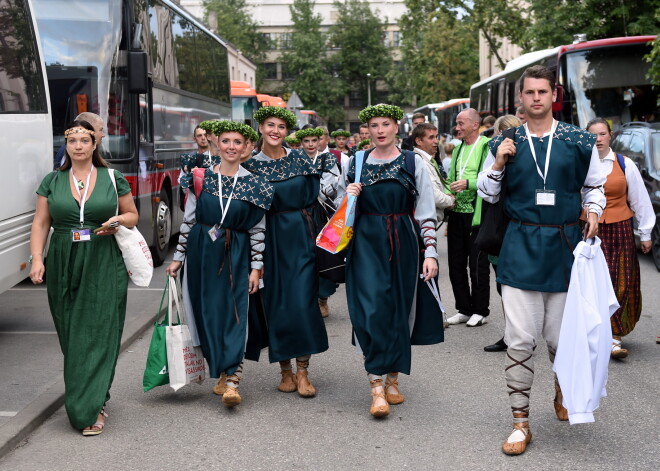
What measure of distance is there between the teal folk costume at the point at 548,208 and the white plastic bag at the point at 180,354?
219cm

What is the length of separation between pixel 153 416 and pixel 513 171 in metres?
2.62

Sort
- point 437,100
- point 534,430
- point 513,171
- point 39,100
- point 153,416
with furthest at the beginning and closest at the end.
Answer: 1. point 437,100
2. point 39,100
3. point 153,416
4. point 534,430
5. point 513,171

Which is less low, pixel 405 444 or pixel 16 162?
pixel 16 162

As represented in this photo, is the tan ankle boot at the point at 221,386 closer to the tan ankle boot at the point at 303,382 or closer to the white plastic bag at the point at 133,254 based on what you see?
the tan ankle boot at the point at 303,382

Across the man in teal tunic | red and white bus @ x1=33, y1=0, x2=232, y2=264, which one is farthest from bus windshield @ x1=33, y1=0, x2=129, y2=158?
the man in teal tunic

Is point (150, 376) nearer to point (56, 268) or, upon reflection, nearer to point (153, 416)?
point (153, 416)

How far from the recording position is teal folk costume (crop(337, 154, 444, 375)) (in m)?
5.91

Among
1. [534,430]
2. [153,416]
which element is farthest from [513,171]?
[153,416]

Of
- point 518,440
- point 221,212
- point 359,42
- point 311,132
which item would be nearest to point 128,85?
point 311,132

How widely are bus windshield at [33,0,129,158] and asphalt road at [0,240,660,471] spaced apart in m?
4.20

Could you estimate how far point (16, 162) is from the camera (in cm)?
622

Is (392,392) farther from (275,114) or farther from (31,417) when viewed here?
(31,417)

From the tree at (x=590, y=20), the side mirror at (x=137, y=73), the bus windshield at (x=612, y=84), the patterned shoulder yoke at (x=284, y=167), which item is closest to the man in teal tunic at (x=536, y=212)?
the patterned shoulder yoke at (x=284, y=167)

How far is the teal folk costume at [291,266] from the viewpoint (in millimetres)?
6297
